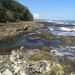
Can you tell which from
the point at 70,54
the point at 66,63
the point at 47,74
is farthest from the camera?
the point at 70,54

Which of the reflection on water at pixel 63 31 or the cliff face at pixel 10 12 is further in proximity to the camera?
the cliff face at pixel 10 12

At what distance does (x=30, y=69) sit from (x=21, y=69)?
0.96m

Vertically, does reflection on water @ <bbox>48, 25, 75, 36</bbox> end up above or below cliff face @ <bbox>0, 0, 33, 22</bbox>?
below

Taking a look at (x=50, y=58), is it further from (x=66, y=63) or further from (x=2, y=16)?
(x=2, y=16)

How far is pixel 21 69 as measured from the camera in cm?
1280

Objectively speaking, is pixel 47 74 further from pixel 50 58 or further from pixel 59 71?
pixel 50 58

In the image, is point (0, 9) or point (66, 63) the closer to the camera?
point (66, 63)

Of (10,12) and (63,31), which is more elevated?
(10,12)

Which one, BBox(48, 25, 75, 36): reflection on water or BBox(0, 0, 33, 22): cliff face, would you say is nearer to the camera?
BBox(48, 25, 75, 36): reflection on water

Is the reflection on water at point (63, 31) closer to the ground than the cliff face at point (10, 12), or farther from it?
closer to the ground

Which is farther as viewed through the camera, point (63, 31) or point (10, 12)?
point (10, 12)

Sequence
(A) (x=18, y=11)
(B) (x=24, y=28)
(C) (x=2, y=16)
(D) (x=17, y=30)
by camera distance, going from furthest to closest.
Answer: (A) (x=18, y=11) → (C) (x=2, y=16) → (B) (x=24, y=28) → (D) (x=17, y=30)

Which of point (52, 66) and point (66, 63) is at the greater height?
point (52, 66)

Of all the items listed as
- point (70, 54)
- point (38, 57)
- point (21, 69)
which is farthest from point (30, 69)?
point (70, 54)
